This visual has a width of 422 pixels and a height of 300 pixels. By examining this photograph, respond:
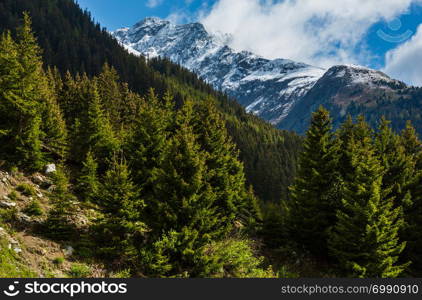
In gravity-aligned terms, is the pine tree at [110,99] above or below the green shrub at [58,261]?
above

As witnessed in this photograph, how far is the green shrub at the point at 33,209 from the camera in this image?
1917 centimetres

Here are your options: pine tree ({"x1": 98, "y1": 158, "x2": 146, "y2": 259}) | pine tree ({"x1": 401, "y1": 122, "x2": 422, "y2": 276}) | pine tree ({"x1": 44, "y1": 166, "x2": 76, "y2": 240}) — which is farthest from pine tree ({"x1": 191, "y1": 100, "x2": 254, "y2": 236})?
pine tree ({"x1": 401, "y1": 122, "x2": 422, "y2": 276})

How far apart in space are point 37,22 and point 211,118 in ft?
508

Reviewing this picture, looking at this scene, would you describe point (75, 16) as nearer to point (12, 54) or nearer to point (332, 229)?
point (12, 54)

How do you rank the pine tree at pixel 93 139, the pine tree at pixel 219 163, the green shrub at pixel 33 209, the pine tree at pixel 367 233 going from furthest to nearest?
the pine tree at pixel 93 139 → the pine tree at pixel 219 163 → the pine tree at pixel 367 233 → the green shrub at pixel 33 209

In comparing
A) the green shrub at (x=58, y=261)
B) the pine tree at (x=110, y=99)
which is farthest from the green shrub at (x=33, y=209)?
the pine tree at (x=110, y=99)

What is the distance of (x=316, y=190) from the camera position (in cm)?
2677

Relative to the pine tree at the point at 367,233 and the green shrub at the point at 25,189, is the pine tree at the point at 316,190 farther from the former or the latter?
the green shrub at the point at 25,189

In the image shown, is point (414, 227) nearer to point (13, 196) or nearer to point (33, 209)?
point (33, 209)

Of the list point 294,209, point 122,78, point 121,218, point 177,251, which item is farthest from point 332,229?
point 122,78

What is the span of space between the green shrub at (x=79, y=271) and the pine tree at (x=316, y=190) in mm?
17985

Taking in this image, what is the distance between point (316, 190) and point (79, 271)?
1985 cm

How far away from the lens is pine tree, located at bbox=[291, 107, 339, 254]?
26.2 meters

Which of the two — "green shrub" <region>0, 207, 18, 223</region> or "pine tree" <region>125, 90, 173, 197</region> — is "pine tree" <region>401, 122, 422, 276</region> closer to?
"pine tree" <region>125, 90, 173, 197</region>
